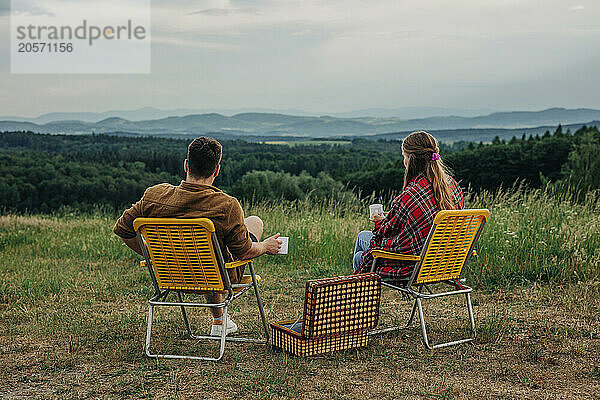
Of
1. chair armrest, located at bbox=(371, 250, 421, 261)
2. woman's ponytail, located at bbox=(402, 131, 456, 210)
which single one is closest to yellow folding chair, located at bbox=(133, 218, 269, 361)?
chair armrest, located at bbox=(371, 250, 421, 261)

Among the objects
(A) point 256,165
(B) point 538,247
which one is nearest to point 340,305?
(B) point 538,247

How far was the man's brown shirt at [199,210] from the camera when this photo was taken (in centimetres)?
378

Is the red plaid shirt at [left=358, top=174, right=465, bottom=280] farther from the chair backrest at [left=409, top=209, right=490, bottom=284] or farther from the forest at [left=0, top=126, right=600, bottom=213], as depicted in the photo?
the forest at [left=0, top=126, right=600, bottom=213]

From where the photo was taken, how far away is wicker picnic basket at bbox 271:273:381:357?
390cm

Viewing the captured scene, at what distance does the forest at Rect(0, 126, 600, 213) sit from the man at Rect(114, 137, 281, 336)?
2137 centimetres

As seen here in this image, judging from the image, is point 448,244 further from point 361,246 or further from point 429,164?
point 361,246

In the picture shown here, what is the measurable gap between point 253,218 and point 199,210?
0.73m

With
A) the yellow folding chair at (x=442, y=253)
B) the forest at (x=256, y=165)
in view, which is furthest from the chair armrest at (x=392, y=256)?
the forest at (x=256, y=165)

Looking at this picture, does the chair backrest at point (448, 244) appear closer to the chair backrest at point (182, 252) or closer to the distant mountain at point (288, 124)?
the chair backrest at point (182, 252)

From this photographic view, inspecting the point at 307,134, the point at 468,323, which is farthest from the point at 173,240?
the point at 307,134

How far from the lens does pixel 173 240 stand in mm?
3730

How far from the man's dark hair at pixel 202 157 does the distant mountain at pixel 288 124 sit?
107 feet

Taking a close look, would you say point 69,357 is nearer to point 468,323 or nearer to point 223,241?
point 223,241

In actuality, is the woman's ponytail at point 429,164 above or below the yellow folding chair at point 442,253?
above
